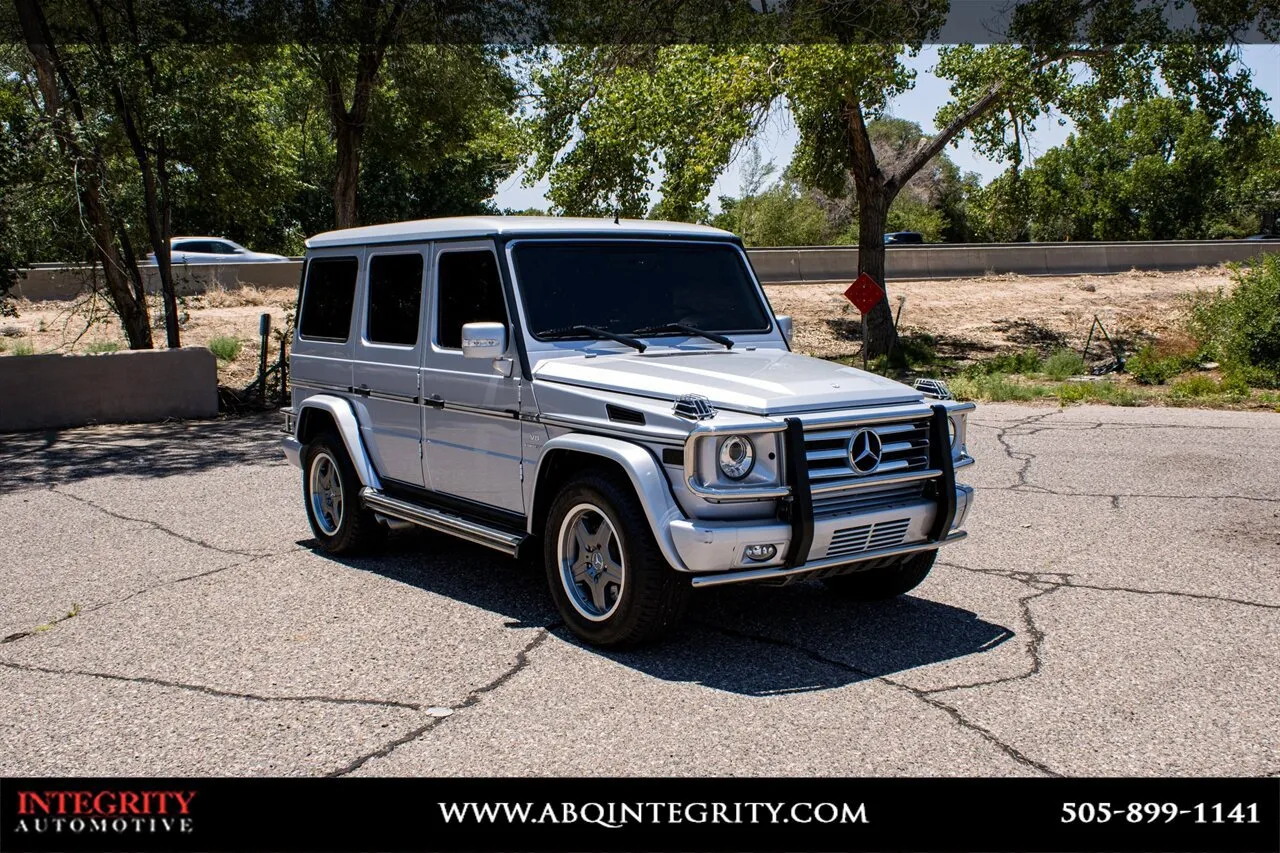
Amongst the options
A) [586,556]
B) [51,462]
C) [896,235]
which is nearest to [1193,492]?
[586,556]

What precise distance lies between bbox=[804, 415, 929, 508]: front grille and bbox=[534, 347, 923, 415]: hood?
4.7 inches

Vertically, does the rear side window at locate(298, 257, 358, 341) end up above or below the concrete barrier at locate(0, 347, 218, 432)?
above

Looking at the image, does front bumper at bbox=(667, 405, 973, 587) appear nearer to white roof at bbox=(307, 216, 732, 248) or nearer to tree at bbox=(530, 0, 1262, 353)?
white roof at bbox=(307, 216, 732, 248)

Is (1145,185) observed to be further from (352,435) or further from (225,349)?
(352,435)

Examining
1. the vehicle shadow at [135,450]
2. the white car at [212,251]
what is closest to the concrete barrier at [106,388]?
the vehicle shadow at [135,450]

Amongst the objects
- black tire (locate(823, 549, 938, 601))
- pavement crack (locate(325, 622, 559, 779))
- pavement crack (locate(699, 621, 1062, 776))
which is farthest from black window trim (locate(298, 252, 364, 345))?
black tire (locate(823, 549, 938, 601))

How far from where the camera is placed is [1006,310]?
27422 mm

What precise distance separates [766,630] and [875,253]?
1777 cm

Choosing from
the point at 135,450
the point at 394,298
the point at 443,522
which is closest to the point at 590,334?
the point at 443,522

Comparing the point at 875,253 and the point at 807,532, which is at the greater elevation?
the point at 875,253

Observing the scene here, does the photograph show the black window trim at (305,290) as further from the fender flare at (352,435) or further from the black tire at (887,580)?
the black tire at (887,580)

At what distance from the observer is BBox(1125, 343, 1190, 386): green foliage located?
61.3ft

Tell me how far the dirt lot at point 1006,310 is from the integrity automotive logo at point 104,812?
1944cm

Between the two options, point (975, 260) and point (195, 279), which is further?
point (975, 260)
